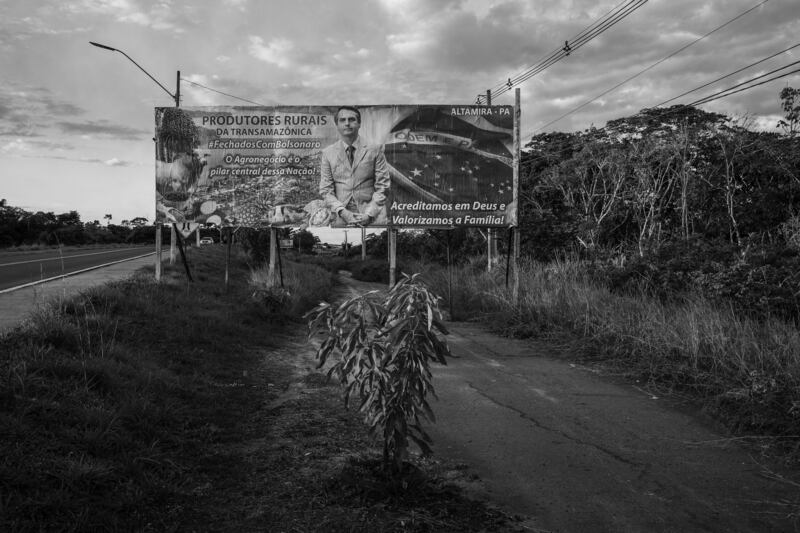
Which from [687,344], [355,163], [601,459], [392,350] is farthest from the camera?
[355,163]

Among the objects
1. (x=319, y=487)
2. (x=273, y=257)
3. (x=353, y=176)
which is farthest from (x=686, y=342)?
(x=273, y=257)

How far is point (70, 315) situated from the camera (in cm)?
692

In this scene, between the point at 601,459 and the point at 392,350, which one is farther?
the point at 601,459

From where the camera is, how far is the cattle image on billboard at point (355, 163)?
1262 centimetres

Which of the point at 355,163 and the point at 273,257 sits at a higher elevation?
the point at 355,163

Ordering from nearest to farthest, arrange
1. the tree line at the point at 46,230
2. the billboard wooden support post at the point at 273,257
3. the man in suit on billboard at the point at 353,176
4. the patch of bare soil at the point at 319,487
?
the patch of bare soil at the point at 319,487
the man in suit on billboard at the point at 353,176
the billboard wooden support post at the point at 273,257
the tree line at the point at 46,230

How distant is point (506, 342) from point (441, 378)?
3.29 m

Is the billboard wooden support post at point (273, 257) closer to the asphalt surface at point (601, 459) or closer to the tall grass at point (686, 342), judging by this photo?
the tall grass at point (686, 342)

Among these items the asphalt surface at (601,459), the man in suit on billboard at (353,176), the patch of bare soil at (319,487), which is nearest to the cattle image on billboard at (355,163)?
the man in suit on billboard at (353,176)

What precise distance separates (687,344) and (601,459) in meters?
3.14

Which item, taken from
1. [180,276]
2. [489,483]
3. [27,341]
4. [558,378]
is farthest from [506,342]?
[180,276]

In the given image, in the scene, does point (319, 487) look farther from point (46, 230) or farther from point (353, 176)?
point (46, 230)

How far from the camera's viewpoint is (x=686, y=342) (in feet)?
23.0

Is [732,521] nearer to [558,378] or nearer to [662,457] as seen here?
[662,457]
